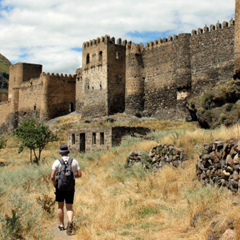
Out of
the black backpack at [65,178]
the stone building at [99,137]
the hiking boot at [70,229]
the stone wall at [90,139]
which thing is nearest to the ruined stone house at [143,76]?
the stone building at [99,137]

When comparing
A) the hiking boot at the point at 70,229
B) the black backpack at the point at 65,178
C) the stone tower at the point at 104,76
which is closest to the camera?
the hiking boot at the point at 70,229

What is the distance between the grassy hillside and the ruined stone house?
14046mm

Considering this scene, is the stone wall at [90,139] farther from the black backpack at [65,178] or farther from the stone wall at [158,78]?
the black backpack at [65,178]

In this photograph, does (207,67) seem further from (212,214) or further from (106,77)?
(212,214)

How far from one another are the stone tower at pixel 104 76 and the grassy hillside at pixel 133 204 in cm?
2166

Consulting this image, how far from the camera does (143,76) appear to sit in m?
37.5

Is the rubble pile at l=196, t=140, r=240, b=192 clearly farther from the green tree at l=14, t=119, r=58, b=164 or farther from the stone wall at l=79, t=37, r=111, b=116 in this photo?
the stone wall at l=79, t=37, r=111, b=116

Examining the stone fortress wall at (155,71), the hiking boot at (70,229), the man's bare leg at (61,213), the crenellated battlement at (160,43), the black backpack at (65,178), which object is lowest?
the hiking boot at (70,229)

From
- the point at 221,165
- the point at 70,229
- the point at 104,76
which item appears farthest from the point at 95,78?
the point at 70,229

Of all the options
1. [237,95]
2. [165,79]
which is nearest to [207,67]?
[165,79]

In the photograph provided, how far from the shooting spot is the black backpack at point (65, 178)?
8.81 meters

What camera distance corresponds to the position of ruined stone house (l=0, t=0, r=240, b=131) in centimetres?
3191

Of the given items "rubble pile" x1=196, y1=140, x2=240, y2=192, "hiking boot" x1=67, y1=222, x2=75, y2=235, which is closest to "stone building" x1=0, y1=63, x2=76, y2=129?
"rubble pile" x1=196, y1=140, x2=240, y2=192

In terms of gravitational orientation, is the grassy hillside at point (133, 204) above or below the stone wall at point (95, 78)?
below
